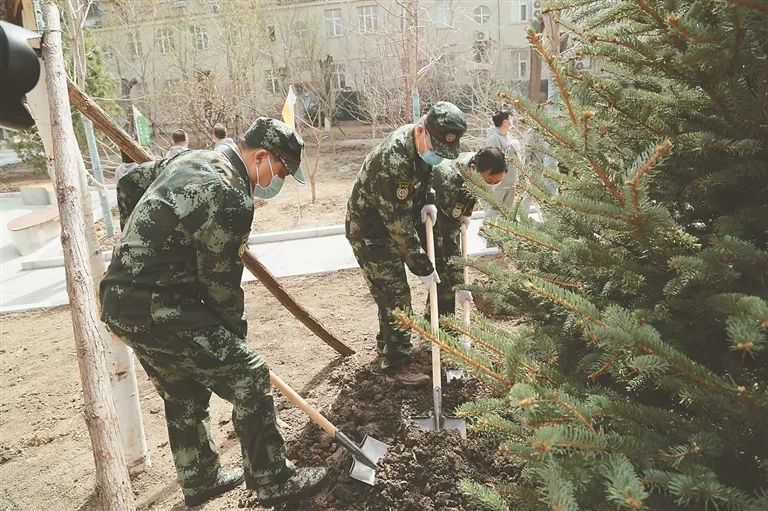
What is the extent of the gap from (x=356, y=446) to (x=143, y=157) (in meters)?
2.40

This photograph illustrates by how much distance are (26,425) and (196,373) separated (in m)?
2.65

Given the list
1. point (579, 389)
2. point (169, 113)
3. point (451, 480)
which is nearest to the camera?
point (579, 389)

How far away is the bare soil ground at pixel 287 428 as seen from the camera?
10.0 ft

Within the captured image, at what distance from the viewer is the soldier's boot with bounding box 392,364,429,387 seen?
13.4ft

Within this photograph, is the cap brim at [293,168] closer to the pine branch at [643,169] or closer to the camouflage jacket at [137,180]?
the camouflage jacket at [137,180]

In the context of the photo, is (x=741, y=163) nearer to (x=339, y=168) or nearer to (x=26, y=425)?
(x=26, y=425)

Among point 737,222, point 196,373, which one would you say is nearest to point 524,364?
point 737,222

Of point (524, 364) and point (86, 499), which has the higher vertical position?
point (524, 364)

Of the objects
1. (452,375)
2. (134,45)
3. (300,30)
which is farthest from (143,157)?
(300,30)

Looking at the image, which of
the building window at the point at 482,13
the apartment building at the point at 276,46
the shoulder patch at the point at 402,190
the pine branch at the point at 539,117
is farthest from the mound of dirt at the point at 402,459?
the building window at the point at 482,13

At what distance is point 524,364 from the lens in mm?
1835

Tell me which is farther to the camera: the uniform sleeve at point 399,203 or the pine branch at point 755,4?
the uniform sleeve at point 399,203

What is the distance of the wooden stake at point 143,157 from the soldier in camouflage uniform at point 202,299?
1.11m

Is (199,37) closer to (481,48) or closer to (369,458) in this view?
(481,48)
